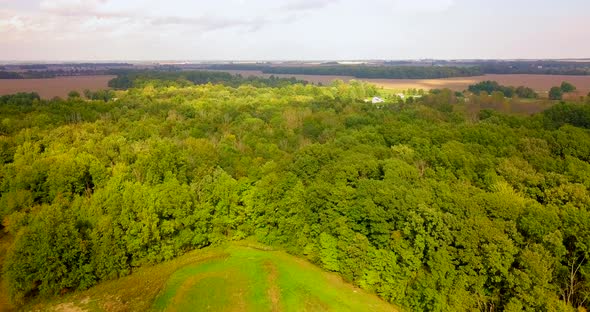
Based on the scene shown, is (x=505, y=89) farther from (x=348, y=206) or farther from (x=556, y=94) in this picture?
(x=348, y=206)

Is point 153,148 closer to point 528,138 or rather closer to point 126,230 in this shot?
point 126,230

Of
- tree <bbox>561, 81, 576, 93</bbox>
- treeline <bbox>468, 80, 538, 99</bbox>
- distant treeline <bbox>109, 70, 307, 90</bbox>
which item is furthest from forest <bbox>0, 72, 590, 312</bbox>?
distant treeline <bbox>109, 70, 307, 90</bbox>

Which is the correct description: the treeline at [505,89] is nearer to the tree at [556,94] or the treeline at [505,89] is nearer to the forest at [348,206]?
the tree at [556,94]

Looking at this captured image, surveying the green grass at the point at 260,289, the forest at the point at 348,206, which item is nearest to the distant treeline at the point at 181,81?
the forest at the point at 348,206

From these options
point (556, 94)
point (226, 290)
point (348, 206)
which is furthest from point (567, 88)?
point (226, 290)

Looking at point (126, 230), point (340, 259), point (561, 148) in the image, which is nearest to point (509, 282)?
point (340, 259)
